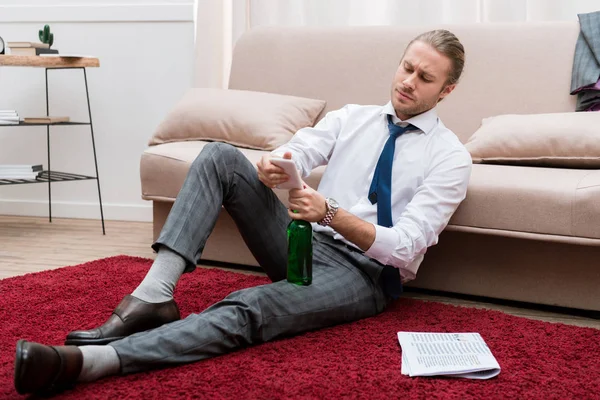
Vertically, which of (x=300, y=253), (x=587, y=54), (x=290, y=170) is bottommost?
(x=300, y=253)

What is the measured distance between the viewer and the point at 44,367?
53.6 inches

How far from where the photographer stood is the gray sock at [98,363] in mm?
1477

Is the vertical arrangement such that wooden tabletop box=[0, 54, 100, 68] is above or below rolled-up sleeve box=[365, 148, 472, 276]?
above

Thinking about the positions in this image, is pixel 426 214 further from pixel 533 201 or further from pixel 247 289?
pixel 247 289

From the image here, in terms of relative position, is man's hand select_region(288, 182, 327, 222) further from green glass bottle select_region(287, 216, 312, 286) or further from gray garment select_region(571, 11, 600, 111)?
gray garment select_region(571, 11, 600, 111)

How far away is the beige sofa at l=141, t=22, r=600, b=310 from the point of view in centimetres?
213

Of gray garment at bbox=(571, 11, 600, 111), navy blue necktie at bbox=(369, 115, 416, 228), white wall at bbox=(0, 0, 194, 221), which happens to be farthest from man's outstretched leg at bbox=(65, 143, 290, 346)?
white wall at bbox=(0, 0, 194, 221)

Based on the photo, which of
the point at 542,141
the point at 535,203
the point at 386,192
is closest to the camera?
A: the point at 386,192

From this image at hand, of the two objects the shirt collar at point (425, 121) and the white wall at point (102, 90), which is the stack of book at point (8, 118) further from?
the shirt collar at point (425, 121)

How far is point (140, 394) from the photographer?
147 centimetres

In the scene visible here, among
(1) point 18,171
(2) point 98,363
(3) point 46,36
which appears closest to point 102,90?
(3) point 46,36

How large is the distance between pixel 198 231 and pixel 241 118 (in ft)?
4.00

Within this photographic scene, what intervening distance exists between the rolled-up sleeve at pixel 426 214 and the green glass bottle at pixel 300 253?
151 millimetres

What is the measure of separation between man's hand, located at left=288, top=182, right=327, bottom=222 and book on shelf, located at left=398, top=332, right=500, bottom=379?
15.0 inches
